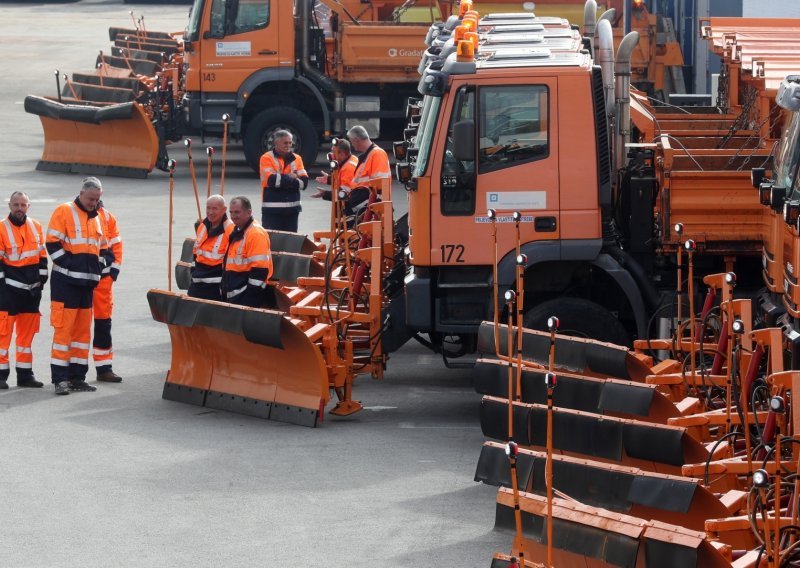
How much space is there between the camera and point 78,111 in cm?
2438

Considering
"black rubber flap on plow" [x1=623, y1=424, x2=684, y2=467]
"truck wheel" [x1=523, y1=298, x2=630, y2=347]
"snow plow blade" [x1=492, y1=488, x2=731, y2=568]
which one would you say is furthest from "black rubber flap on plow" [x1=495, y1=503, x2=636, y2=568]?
"truck wheel" [x1=523, y1=298, x2=630, y2=347]

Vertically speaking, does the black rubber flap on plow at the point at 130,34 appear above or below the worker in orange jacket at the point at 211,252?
above

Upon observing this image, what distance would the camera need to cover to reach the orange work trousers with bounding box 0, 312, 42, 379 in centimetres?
1258

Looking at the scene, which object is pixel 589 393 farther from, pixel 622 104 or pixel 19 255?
pixel 19 255

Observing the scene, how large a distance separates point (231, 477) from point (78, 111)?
15.4 meters

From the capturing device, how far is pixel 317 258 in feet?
46.9

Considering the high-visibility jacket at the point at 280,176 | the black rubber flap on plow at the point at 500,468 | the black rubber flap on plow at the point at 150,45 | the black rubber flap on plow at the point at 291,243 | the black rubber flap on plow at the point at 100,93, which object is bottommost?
the black rubber flap on plow at the point at 500,468

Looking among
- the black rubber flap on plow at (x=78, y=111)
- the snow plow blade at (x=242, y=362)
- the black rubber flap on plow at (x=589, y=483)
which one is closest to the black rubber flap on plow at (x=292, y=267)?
the snow plow blade at (x=242, y=362)

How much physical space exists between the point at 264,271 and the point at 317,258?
6.91 ft

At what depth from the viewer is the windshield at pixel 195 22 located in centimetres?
2330

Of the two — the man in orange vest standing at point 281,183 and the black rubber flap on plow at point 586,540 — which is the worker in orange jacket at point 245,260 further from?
the black rubber flap on plow at point 586,540

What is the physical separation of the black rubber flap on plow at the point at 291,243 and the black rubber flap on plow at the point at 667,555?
826 cm

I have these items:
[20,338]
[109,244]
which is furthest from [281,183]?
[20,338]

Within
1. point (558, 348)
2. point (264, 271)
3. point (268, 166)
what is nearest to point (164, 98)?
point (268, 166)
